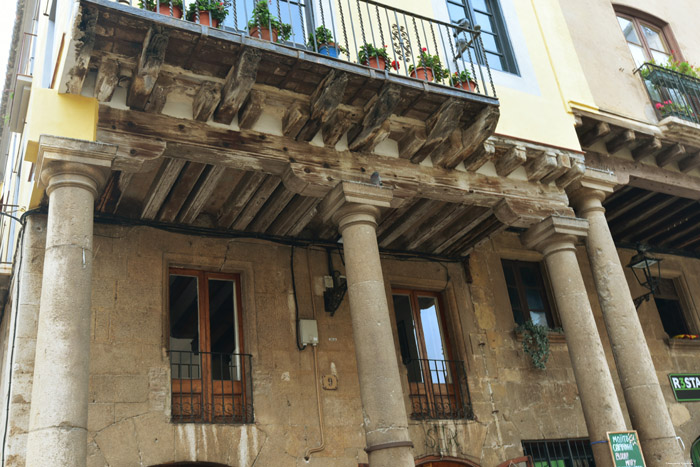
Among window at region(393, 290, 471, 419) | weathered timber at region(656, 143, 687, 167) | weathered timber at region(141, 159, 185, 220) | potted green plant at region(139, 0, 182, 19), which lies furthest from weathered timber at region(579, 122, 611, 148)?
potted green plant at region(139, 0, 182, 19)

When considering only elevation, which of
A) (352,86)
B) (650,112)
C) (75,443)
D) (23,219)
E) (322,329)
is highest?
(650,112)

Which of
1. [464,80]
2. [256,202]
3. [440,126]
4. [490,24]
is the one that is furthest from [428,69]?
[490,24]

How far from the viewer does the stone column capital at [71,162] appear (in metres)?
5.62

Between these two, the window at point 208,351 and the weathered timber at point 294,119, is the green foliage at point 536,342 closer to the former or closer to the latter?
the window at point 208,351

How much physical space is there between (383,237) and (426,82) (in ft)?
9.30

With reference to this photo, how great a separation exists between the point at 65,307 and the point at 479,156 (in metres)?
4.82

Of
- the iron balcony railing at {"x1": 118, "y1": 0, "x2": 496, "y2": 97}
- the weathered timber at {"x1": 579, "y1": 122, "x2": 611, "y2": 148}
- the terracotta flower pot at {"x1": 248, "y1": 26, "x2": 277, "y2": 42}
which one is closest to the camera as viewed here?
the iron balcony railing at {"x1": 118, "y1": 0, "x2": 496, "y2": 97}

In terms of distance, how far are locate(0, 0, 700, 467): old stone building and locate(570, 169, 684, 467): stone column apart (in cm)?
3

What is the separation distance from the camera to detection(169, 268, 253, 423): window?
750cm

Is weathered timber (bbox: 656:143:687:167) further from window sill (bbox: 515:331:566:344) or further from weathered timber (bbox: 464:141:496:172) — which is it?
weathered timber (bbox: 464:141:496:172)

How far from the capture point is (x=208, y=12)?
6.27 m

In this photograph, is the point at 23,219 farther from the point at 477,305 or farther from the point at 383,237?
the point at 477,305

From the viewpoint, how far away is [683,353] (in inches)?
445

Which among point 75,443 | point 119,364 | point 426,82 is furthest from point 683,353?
point 75,443
